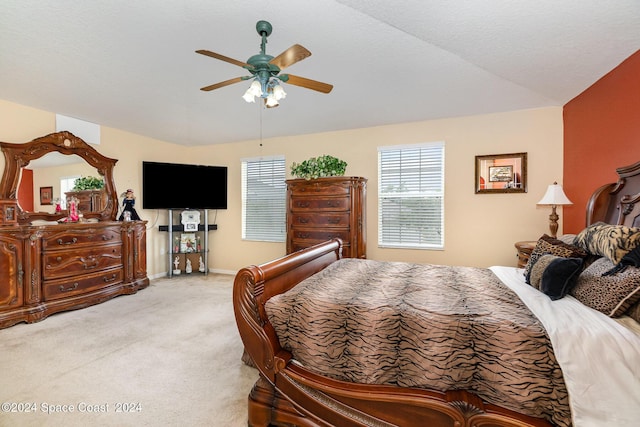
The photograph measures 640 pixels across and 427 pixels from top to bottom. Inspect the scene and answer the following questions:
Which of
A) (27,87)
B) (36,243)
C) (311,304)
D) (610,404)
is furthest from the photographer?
(36,243)

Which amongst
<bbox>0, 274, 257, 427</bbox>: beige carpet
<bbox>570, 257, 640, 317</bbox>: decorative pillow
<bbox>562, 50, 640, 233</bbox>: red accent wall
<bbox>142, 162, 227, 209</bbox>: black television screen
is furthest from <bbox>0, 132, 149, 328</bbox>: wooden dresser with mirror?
<bbox>562, 50, 640, 233</bbox>: red accent wall

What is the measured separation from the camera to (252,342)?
5.66 ft

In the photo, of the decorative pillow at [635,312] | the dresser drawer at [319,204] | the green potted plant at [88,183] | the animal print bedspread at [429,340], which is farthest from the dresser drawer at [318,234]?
the green potted plant at [88,183]

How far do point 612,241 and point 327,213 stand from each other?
2922 millimetres

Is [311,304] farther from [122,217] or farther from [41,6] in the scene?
[122,217]

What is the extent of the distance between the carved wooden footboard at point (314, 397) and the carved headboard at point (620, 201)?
2062mm

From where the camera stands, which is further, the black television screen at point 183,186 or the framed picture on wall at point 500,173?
the black television screen at point 183,186

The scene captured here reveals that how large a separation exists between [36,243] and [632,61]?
6.23m

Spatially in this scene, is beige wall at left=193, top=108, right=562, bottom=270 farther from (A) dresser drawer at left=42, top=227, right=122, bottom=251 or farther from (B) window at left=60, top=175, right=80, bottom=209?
(B) window at left=60, top=175, right=80, bottom=209

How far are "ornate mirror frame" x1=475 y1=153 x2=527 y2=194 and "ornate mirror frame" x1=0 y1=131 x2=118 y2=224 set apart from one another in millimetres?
5591

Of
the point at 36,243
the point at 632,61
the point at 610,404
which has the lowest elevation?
the point at 610,404

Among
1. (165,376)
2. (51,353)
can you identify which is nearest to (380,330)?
(165,376)

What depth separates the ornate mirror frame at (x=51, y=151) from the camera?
11.5ft

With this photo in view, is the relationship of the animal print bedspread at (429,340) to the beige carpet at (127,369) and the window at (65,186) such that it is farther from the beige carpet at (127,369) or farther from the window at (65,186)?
the window at (65,186)
